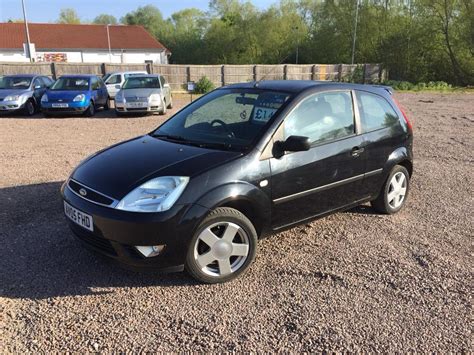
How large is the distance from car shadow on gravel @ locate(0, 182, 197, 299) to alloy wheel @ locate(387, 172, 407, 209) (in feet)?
9.29

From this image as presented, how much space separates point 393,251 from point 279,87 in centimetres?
200

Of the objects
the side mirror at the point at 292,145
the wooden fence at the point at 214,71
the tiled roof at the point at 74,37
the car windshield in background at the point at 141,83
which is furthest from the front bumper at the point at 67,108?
the tiled roof at the point at 74,37

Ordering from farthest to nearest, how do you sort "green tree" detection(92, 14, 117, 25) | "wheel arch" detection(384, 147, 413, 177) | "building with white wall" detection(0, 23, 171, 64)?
"green tree" detection(92, 14, 117, 25), "building with white wall" detection(0, 23, 171, 64), "wheel arch" detection(384, 147, 413, 177)

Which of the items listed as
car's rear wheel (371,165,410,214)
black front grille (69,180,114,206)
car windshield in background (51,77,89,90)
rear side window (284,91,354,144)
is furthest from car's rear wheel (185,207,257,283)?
car windshield in background (51,77,89,90)

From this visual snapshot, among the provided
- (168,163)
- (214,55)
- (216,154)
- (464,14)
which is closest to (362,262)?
(216,154)

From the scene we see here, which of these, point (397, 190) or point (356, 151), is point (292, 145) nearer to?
point (356, 151)

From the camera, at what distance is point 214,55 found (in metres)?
61.0

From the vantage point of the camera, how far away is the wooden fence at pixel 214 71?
79.5 feet

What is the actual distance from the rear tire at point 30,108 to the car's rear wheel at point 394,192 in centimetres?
1373

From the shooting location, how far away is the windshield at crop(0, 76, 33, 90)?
51.6 feet

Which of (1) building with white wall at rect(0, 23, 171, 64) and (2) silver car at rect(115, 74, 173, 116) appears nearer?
(2) silver car at rect(115, 74, 173, 116)

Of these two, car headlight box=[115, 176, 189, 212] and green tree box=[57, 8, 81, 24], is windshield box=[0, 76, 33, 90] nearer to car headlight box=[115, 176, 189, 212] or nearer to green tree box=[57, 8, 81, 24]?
car headlight box=[115, 176, 189, 212]

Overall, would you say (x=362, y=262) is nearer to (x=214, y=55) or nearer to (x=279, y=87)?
(x=279, y=87)

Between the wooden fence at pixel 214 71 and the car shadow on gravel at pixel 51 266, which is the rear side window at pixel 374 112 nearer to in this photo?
the car shadow on gravel at pixel 51 266
